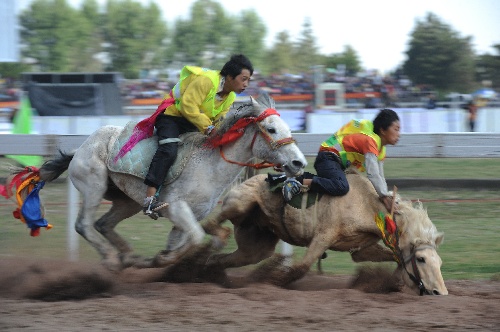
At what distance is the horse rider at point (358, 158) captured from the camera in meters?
6.66

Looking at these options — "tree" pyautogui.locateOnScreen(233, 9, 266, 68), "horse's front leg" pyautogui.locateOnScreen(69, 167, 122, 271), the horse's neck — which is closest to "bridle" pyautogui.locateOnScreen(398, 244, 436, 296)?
the horse's neck

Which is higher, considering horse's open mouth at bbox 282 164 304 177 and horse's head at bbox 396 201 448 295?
horse's open mouth at bbox 282 164 304 177

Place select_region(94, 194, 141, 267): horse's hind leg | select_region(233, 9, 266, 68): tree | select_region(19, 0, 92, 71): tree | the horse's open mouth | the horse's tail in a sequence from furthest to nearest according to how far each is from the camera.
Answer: select_region(233, 9, 266, 68): tree → select_region(19, 0, 92, 71): tree → the horse's tail → select_region(94, 194, 141, 267): horse's hind leg → the horse's open mouth

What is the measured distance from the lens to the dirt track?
5.33 metres

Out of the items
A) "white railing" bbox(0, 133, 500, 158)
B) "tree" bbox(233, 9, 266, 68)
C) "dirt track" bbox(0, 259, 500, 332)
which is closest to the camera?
"dirt track" bbox(0, 259, 500, 332)

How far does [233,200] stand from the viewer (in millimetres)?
7102

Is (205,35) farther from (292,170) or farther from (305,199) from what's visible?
(292,170)

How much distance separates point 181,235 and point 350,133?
1704 mm

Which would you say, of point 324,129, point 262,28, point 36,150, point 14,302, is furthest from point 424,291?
point 262,28

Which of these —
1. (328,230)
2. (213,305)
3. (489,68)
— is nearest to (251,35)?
(489,68)

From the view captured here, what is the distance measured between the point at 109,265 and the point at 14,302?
119cm

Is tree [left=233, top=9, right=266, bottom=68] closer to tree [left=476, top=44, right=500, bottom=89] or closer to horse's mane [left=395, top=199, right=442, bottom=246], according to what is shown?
tree [left=476, top=44, right=500, bottom=89]

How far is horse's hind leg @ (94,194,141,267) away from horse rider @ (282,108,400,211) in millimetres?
1772

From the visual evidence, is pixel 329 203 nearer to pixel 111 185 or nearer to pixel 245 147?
pixel 245 147
